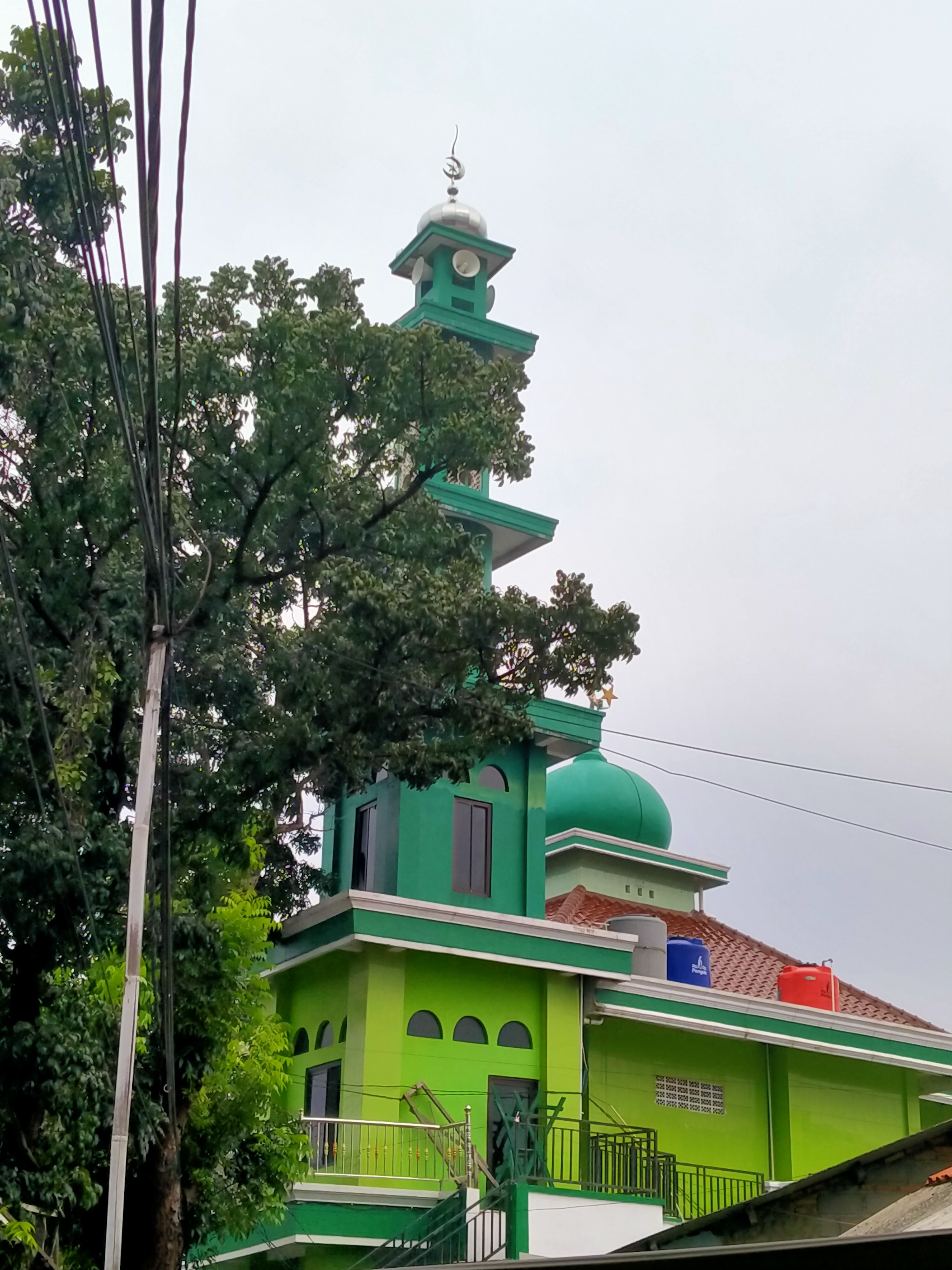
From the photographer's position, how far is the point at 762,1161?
23.0 metres

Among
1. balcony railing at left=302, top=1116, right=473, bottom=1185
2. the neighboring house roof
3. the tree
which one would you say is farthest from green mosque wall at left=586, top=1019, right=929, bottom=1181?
the neighboring house roof

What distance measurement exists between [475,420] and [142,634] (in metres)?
4.47

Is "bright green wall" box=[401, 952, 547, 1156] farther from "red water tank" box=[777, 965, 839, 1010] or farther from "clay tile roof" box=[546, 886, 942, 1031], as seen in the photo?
"red water tank" box=[777, 965, 839, 1010]

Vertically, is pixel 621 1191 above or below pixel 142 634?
below

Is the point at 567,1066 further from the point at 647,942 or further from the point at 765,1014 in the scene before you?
the point at 765,1014

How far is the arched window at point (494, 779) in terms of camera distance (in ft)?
73.5

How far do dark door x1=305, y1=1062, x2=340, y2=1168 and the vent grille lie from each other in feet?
Result: 17.0

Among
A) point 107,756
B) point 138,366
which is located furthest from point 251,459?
point 138,366

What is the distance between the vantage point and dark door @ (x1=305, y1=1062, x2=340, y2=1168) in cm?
1803

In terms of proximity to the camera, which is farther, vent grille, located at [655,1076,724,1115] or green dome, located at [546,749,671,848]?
green dome, located at [546,749,671,848]

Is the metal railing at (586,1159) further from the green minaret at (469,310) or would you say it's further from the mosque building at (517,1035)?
the green minaret at (469,310)

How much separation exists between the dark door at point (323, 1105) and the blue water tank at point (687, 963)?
597cm

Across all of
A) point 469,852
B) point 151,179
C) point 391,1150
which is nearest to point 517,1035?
point 469,852

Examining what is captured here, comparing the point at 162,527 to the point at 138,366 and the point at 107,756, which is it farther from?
the point at 107,756
